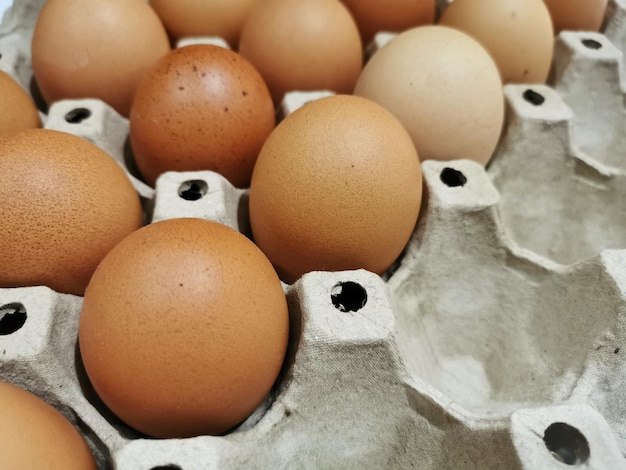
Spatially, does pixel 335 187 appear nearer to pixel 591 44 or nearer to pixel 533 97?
pixel 533 97

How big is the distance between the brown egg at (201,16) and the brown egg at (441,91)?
1.33ft

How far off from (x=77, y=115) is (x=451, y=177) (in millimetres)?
758

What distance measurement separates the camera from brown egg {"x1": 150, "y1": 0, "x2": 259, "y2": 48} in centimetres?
120

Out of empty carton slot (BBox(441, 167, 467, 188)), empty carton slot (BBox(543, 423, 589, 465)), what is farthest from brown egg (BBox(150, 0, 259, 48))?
empty carton slot (BBox(543, 423, 589, 465))

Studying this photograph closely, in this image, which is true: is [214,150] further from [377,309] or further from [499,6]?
[499,6]

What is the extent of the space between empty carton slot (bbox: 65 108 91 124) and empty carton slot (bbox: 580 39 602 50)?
3.84ft

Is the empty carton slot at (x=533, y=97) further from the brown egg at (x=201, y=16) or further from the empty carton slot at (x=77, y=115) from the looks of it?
the empty carton slot at (x=77, y=115)

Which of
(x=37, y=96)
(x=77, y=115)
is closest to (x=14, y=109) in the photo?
(x=77, y=115)

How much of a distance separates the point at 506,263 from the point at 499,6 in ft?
1.88

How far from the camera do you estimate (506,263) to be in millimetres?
957

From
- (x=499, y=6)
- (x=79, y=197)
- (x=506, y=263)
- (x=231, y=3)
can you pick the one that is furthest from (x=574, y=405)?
(x=231, y=3)

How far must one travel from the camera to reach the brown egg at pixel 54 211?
0.73 metres

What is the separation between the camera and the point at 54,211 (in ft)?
2.44

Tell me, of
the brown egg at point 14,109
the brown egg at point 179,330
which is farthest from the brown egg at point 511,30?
the brown egg at point 14,109
